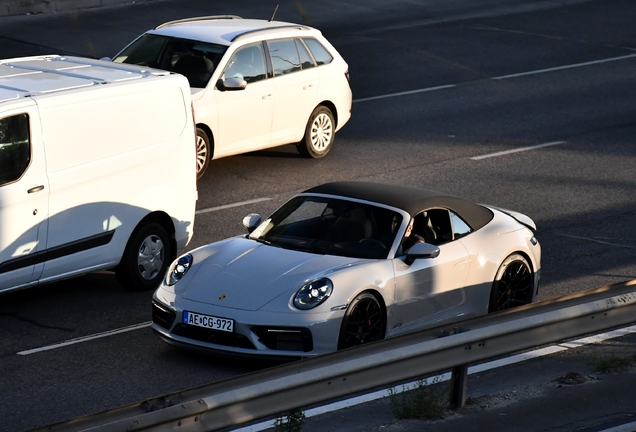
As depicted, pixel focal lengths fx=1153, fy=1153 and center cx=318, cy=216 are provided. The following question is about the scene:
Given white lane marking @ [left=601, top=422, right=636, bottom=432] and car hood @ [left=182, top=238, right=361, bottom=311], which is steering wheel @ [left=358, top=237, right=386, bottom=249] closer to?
car hood @ [left=182, top=238, right=361, bottom=311]

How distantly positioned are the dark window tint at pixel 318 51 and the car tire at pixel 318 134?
69 cm

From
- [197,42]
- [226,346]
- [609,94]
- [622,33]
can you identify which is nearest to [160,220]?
[226,346]

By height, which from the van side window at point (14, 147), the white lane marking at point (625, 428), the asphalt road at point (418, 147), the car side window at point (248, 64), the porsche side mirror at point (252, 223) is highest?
the van side window at point (14, 147)

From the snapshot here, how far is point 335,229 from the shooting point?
9.95m

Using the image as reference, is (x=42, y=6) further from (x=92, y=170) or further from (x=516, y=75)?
(x=92, y=170)

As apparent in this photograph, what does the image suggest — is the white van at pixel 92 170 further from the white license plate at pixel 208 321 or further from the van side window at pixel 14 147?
the white license plate at pixel 208 321

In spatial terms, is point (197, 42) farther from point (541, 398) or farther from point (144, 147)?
point (541, 398)

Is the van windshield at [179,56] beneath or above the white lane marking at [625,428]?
above

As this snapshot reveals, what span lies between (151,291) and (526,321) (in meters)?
5.00

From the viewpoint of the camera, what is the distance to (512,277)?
34.5 ft

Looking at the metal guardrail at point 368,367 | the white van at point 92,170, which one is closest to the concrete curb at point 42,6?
the white van at point 92,170

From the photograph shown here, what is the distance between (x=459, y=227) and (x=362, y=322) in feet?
5.04

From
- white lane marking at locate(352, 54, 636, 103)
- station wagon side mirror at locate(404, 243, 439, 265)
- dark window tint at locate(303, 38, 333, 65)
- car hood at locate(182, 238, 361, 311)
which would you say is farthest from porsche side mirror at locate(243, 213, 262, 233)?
white lane marking at locate(352, 54, 636, 103)

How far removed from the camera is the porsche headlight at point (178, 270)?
31.6ft
